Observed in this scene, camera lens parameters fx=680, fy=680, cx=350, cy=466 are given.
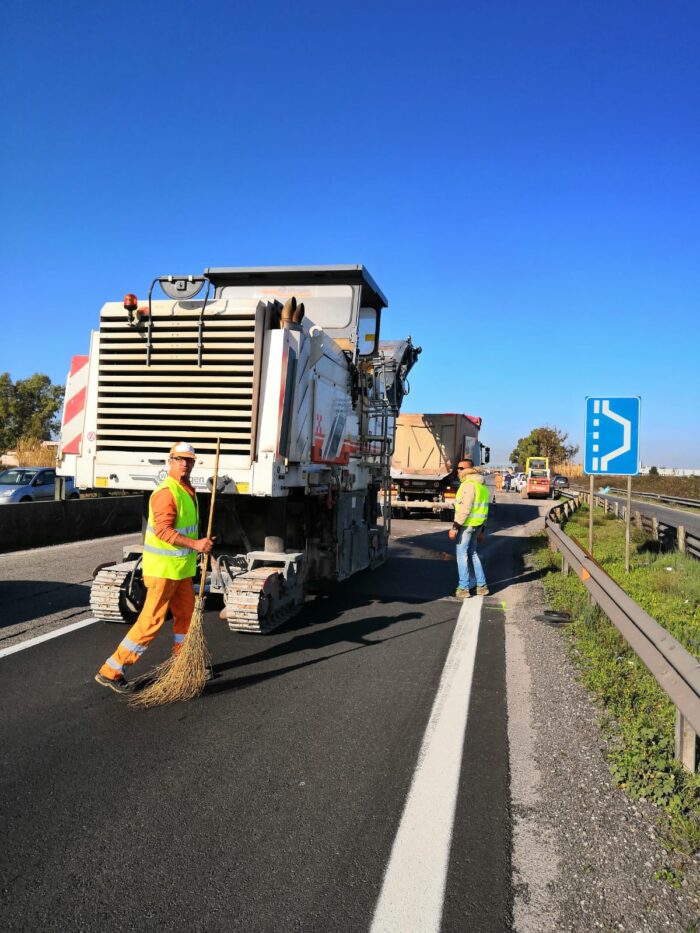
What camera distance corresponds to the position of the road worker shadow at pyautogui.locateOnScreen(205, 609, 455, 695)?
5324 millimetres

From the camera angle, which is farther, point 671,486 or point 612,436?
point 671,486

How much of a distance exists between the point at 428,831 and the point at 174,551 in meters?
2.63

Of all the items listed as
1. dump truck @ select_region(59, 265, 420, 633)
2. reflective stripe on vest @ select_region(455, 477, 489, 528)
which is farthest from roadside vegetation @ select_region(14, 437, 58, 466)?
reflective stripe on vest @ select_region(455, 477, 489, 528)

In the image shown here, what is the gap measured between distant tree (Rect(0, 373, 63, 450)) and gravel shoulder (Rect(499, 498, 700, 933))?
122 ft

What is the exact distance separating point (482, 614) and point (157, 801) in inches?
210

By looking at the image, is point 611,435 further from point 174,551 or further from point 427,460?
point 427,460

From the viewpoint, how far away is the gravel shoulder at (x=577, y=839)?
101 inches

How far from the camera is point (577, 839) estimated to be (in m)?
3.12

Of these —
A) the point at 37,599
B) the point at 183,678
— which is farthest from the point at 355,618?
the point at 37,599

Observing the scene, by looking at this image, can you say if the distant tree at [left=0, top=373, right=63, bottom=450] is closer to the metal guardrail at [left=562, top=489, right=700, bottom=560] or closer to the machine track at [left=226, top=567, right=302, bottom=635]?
the metal guardrail at [left=562, top=489, right=700, bottom=560]

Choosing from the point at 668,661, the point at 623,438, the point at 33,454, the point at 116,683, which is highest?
the point at 623,438

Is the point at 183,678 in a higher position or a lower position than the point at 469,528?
lower

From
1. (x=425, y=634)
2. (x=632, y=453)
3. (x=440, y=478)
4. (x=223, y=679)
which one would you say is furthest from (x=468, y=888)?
(x=440, y=478)

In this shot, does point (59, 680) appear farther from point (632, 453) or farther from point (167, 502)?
point (632, 453)
